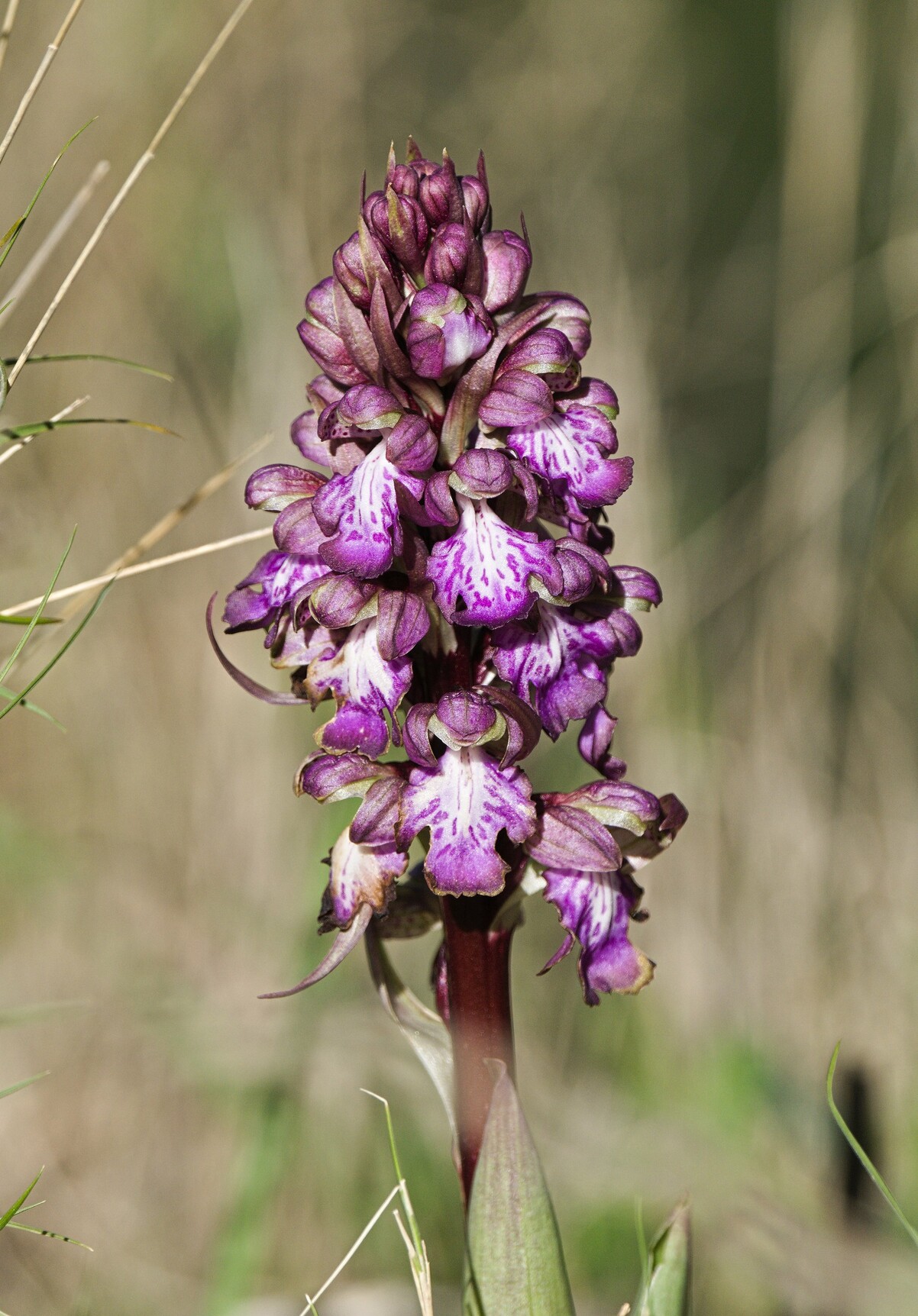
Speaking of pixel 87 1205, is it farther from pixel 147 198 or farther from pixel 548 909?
pixel 147 198

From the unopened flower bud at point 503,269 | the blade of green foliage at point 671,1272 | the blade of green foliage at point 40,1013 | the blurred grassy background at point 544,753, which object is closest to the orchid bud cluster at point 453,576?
the unopened flower bud at point 503,269

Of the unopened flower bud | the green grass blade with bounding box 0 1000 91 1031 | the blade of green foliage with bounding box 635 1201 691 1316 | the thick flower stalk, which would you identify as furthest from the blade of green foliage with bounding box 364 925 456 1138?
the unopened flower bud

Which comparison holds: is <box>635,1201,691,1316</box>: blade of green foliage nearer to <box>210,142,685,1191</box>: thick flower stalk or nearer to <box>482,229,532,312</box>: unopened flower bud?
<box>210,142,685,1191</box>: thick flower stalk

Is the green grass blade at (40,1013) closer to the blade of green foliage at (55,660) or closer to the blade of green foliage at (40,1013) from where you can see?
the blade of green foliage at (40,1013)

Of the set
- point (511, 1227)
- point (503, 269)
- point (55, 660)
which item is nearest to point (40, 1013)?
point (55, 660)

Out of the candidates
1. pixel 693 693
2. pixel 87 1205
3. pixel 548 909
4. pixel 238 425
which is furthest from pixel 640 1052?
pixel 238 425

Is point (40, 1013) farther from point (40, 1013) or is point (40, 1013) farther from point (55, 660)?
point (55, 660)
